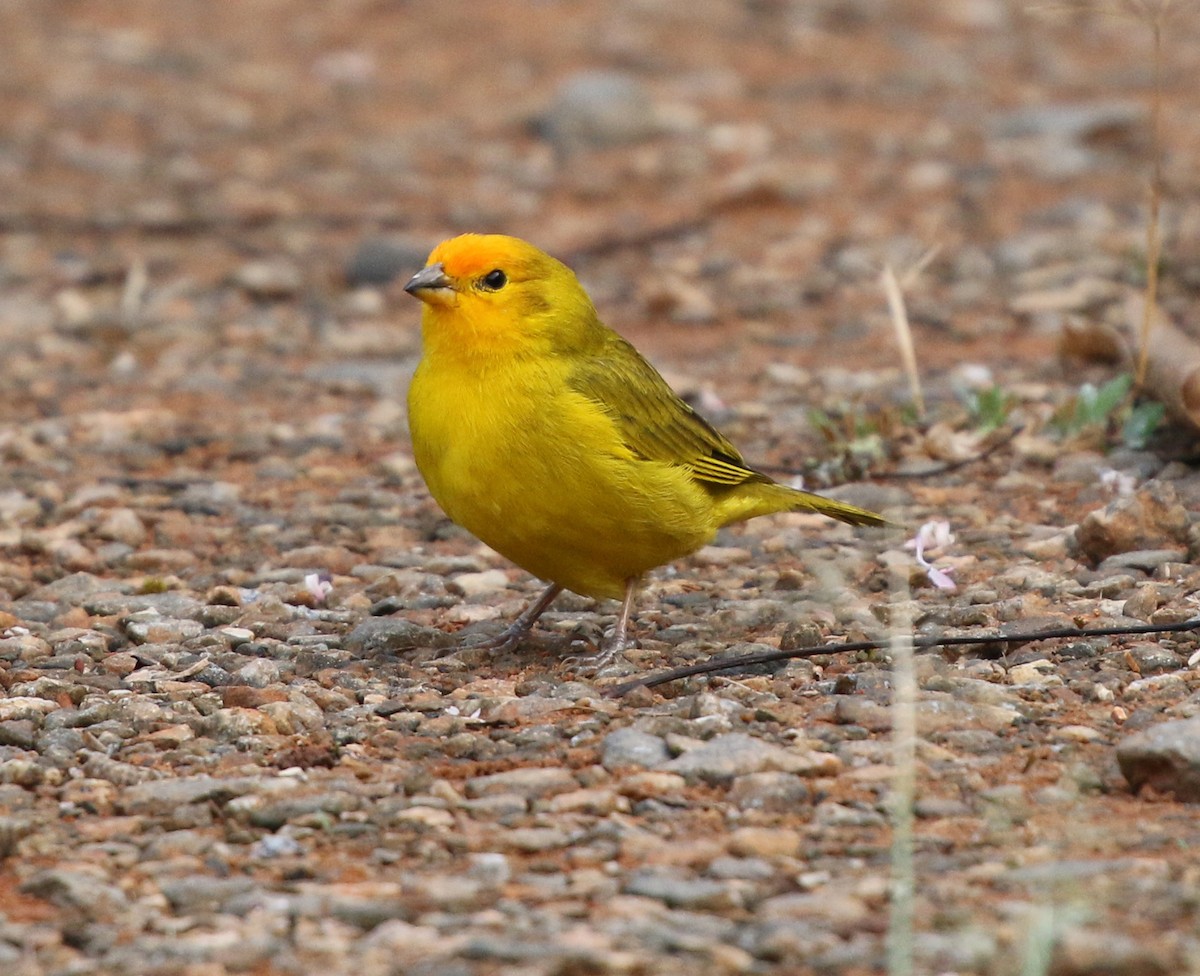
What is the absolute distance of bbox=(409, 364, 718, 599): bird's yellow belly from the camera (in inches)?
175

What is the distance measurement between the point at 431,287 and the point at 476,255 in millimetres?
161

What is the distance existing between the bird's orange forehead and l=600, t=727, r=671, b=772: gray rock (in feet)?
4.77

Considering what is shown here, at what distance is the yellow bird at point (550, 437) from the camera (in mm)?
4461

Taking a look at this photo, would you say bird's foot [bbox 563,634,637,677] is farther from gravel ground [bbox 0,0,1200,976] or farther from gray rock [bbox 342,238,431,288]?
gray rock [bbox 342,238,431,288]

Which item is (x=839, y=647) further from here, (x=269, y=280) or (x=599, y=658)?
(x=269, y=280)

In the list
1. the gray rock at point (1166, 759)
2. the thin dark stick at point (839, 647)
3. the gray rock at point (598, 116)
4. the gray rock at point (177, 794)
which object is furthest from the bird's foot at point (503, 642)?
the gray rock at point (598, 116)

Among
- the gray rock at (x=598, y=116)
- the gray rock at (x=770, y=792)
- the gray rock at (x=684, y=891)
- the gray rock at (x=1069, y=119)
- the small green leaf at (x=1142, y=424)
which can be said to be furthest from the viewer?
the gray rock at (x=598, y=116)

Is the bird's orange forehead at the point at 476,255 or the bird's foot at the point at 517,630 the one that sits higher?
the bird's orange forehead at the point at 476,255

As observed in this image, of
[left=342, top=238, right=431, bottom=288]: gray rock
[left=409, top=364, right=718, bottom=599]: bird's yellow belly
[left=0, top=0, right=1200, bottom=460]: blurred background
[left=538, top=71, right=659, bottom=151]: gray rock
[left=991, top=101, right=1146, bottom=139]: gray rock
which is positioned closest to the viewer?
[left=409, top=364, right=718, bottom=599]: bird's yellow belly

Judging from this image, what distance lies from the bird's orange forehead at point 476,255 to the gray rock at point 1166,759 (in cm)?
208

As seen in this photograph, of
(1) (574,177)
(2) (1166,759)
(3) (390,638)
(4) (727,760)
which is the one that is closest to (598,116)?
(1) (574,177)

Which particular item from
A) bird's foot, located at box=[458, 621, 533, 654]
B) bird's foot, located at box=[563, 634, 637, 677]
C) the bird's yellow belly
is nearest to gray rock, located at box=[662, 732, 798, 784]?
bird's foot, located at box=[563, 634, 637, 677]

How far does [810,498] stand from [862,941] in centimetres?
226

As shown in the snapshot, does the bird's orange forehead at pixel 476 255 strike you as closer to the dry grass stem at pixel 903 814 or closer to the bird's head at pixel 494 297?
the bird's head at pixel 494 297
